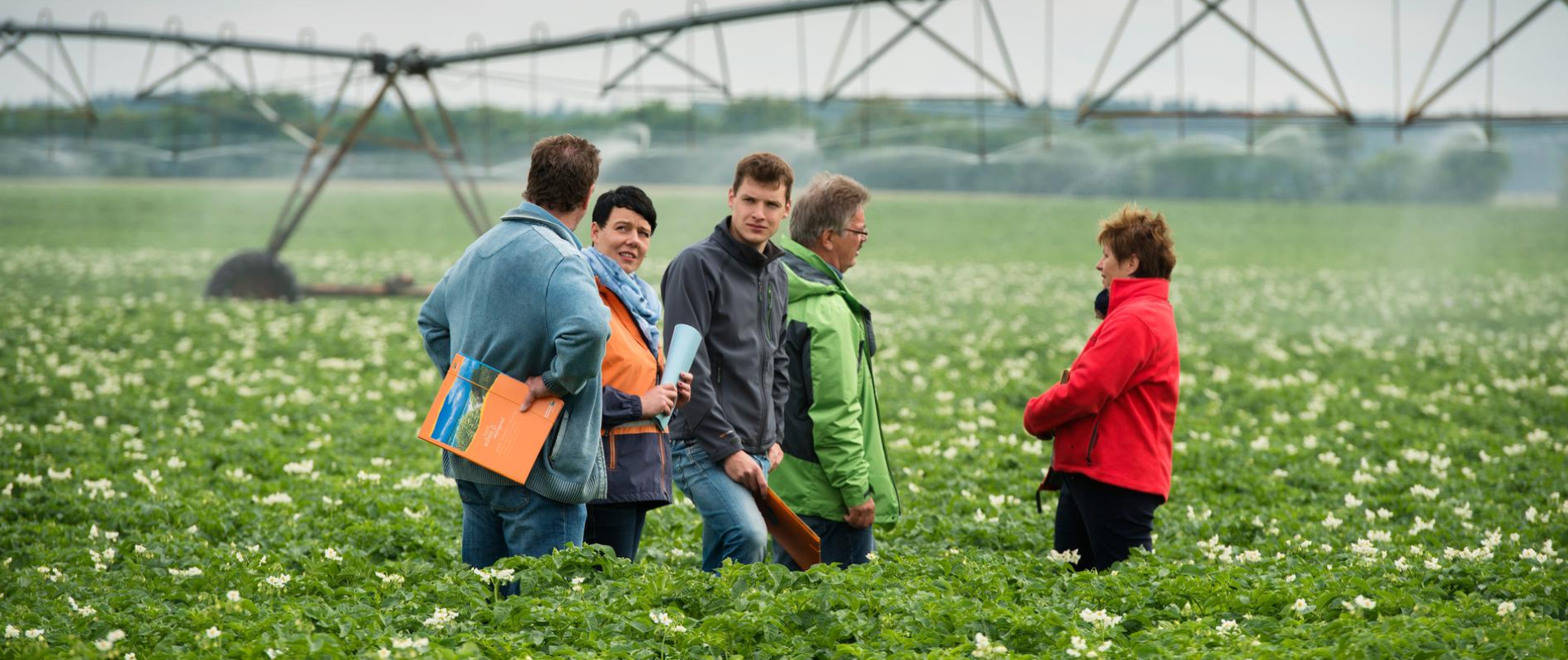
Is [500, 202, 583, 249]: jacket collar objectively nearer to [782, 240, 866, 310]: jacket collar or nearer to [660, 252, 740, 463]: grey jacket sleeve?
[660, 252, 740, 463]: grey jacket sleeve

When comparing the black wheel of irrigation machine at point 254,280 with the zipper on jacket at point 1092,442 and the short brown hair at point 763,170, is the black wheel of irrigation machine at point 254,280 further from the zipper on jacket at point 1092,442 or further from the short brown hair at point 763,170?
the zipper on jacket at point 1092,442

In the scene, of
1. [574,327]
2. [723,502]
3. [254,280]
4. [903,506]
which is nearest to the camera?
[574,327]

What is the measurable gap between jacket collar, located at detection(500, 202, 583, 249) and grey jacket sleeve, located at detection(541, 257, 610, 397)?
0.12m

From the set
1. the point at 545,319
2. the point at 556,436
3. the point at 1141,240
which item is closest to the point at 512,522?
the point at 556,436

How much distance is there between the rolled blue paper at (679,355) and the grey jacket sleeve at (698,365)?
0.45 feet

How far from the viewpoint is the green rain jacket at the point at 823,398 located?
18.0 feet

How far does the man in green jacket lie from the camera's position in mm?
5504

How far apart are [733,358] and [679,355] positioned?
0.40 metres

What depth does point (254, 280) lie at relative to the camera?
69.3 ft

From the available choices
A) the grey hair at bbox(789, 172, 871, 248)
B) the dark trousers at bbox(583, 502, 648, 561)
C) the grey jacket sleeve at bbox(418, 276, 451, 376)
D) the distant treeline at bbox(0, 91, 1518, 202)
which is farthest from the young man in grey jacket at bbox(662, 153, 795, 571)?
the distant treeline at bbox(0, 91, 1518, 202)

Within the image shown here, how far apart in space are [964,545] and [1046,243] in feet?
120

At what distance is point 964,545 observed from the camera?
7.21 metres

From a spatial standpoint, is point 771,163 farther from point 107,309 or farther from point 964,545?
point 107,309

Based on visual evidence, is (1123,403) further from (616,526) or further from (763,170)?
(616,526)
